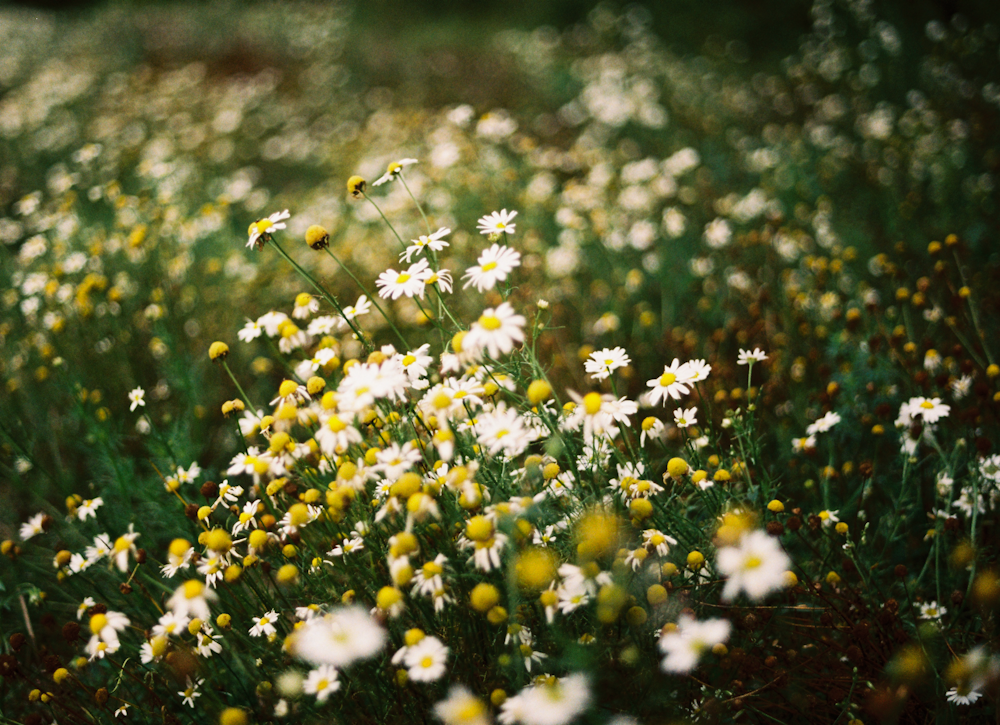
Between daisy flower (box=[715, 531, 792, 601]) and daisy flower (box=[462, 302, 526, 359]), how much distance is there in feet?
2.13

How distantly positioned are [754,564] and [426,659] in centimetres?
73

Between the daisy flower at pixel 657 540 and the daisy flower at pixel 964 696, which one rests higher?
the daisy flower at pixel 657 540

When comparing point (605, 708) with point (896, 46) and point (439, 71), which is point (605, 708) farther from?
point (439, 71)

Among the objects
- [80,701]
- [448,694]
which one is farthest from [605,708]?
[80,701]

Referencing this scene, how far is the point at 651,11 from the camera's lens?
9898 mm

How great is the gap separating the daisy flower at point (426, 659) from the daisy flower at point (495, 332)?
0.67m

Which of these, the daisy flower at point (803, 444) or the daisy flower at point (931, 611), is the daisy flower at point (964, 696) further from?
the daisy flower at point (803, 444)

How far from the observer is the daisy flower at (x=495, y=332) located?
1.47 meters

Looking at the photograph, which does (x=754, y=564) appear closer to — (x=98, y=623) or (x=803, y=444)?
(x=803, y=444)

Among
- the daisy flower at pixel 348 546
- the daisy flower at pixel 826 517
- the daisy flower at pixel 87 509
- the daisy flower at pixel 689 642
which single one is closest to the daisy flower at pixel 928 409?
the daisy flower at pixel 826 517

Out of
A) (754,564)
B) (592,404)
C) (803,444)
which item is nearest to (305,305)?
(592,404)

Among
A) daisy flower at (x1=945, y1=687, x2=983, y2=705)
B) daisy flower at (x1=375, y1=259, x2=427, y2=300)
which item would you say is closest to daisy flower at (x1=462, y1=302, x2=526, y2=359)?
daisy flower at (x1=375, y1=259, x2=427, y2=300)

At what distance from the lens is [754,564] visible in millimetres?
1216

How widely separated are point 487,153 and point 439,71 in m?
5.03
